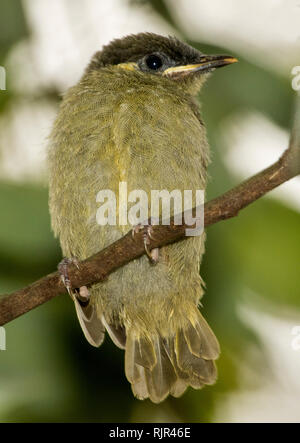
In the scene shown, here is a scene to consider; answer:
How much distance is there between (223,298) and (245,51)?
152 cm

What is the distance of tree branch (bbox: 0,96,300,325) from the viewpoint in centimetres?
271

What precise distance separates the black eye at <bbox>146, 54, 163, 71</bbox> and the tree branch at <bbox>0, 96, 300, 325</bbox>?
177 centimetres

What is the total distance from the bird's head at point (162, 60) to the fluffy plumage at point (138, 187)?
0.10 feet

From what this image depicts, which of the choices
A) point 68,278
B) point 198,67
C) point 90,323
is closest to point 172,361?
point 90,323

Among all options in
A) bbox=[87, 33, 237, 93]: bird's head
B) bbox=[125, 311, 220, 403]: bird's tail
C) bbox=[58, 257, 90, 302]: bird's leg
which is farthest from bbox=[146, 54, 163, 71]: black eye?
bbox=[125, 311, 220, 403]: bird's tail

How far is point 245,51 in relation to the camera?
452 cm

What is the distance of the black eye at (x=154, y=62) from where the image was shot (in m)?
4.92

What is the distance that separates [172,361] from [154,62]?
199cm

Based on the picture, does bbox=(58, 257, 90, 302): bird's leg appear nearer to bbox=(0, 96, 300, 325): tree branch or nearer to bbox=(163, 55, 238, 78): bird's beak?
bbox=(0, 96, 300, 325): tree branch

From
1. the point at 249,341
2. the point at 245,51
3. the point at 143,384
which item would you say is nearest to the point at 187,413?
the point at 143,384

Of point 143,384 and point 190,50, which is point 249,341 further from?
point 190,50

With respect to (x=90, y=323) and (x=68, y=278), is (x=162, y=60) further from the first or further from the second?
(x=68, y=278)

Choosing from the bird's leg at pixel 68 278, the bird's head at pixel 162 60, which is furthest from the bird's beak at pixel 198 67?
the bird's leg at pixel 68 278
